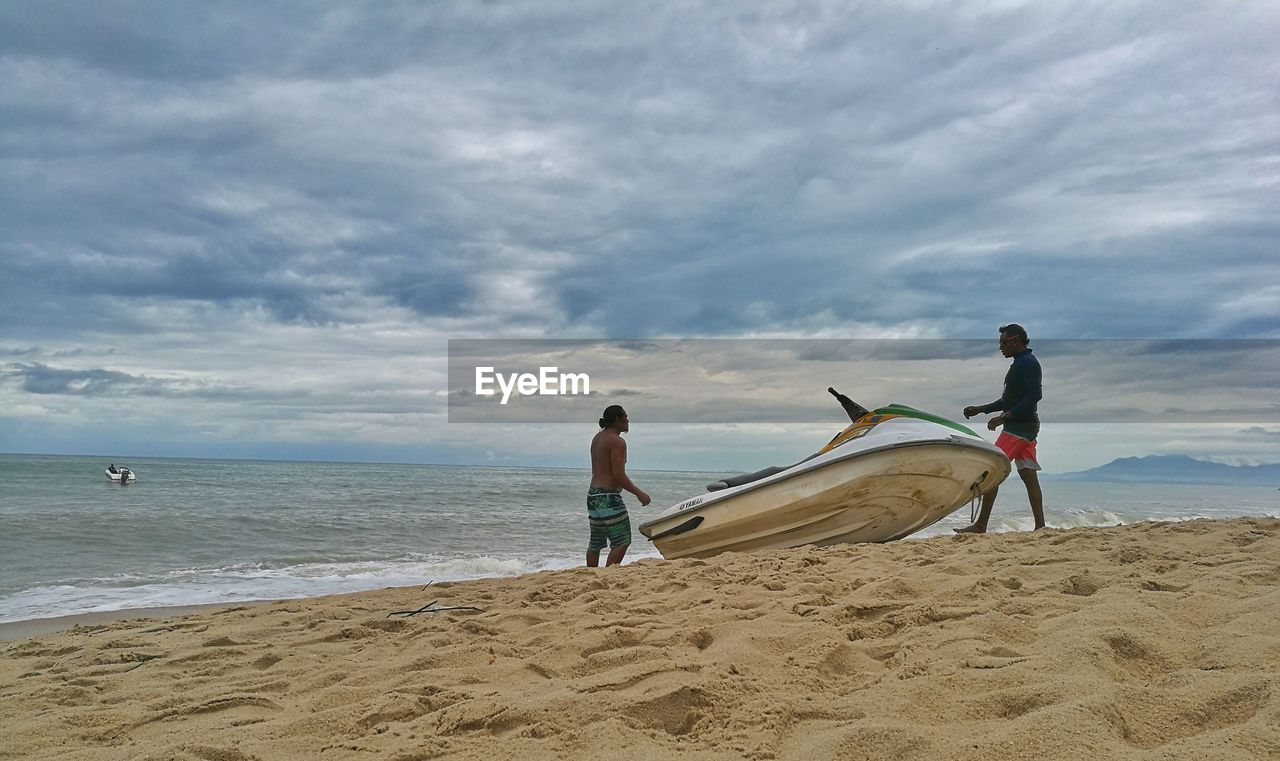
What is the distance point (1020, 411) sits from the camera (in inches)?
280

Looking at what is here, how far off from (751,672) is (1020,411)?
5.30m

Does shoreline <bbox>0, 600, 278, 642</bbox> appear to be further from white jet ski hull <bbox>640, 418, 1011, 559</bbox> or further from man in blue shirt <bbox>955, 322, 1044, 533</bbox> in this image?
man in blue shirt <bbox>955, 322, 1044, 533</bbox>

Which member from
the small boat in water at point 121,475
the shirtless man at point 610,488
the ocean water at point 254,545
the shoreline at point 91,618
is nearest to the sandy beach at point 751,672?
the shoreline at point 91,618

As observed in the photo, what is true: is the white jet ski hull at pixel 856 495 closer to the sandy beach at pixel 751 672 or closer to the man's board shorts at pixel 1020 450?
the man's board shorts at pixel 1020 450

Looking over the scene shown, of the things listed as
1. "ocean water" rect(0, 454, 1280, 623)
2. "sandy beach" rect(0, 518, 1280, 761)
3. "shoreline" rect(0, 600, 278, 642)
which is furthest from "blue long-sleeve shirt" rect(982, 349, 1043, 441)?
"shoreline" rect(0, 600, 278, 642)

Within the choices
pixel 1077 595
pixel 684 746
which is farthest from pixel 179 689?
pixel 1077 595

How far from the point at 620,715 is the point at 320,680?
5.60ft

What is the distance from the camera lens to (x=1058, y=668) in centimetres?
252

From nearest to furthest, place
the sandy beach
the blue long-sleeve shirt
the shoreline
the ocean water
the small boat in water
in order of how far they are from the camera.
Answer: the sandy beach
the shoreline
the blue long-sleeve shirt
the ocean water
the small boat in water

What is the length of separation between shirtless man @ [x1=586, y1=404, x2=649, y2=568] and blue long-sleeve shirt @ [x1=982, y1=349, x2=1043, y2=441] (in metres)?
3.50

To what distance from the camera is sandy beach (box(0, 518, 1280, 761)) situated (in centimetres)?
223

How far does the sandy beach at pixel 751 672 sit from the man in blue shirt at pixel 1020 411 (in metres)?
2.12

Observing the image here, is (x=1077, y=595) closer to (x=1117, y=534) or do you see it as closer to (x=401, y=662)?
(x=1117, y=534)

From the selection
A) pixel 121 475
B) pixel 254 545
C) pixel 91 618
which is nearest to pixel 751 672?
pixel 91 618
